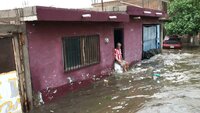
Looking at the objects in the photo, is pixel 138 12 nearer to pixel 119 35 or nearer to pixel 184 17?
pixel 119 35

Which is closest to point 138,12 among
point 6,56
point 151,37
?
point 151,37

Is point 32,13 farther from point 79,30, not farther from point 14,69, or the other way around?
point 79,30

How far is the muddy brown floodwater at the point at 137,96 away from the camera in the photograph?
7.39 metres

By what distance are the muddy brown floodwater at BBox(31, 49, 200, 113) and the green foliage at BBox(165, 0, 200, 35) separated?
46.0 feet

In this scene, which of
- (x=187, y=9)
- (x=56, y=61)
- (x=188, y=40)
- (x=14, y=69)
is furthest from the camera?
(x=188, y=40)

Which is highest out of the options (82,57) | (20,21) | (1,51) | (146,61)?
(20,21)

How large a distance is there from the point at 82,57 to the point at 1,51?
3.87 m

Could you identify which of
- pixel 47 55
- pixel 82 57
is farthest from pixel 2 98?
pixel 82 57

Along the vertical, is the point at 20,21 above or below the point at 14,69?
above

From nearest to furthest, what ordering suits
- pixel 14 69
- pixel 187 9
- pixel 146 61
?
pixel 14 69 < pixel 146 61 < pixel 187 9

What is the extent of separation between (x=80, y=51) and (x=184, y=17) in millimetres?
18519

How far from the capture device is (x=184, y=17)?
83.0 feet

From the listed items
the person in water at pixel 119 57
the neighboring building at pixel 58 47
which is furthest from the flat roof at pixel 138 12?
the person in water at pixel 119 57

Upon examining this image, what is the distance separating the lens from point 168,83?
33.7ft
